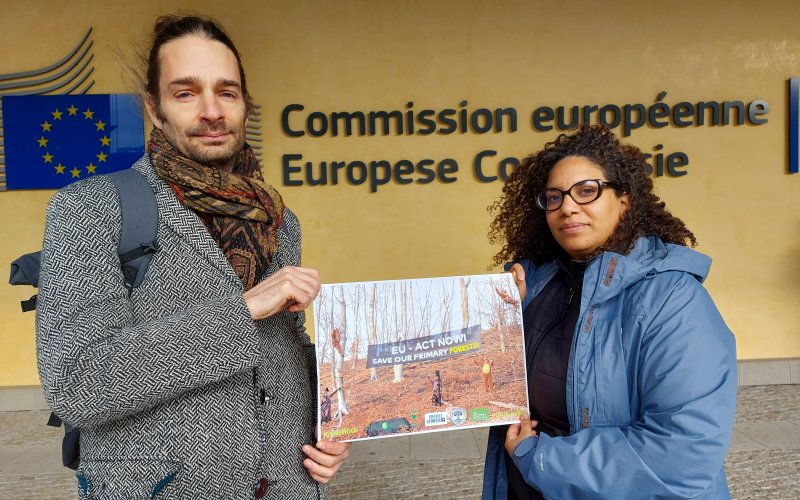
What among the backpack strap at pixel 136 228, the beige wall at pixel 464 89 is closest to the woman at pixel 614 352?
the backpack strap at pixel 136 228

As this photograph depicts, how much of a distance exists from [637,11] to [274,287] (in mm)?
5579

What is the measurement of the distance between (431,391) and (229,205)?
0.76 m

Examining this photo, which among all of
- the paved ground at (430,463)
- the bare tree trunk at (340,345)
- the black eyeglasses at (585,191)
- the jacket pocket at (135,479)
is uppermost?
the black eyeglasses at (585,191)

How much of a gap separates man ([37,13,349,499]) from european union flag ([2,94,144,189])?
14.4 ft

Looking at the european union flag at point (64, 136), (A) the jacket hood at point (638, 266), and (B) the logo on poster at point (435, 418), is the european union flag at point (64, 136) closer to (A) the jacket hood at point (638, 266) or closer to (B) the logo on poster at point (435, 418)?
(B) the logo on poster at point (435, 418)

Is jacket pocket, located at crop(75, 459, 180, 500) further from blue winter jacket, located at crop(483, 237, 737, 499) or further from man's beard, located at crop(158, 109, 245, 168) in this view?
blue winter jacket, located at crop(483, 237, 737, 499)

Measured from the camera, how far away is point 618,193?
1.65 m

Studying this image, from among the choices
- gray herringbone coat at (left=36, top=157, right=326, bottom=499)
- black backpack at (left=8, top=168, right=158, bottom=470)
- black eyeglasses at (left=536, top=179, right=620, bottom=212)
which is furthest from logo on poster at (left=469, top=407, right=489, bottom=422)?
black backpack at (left=8, top=168, right=158, bottom=470)

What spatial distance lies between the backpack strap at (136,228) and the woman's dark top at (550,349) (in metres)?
1.12

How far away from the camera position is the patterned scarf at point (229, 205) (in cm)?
133

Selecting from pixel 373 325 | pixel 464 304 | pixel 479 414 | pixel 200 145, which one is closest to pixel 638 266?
pixel 464 304

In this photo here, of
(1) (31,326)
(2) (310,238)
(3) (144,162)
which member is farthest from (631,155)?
(1) (31,326)

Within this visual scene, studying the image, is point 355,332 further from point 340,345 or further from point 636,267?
point 636,267

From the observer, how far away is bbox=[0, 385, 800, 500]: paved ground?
3529mm
